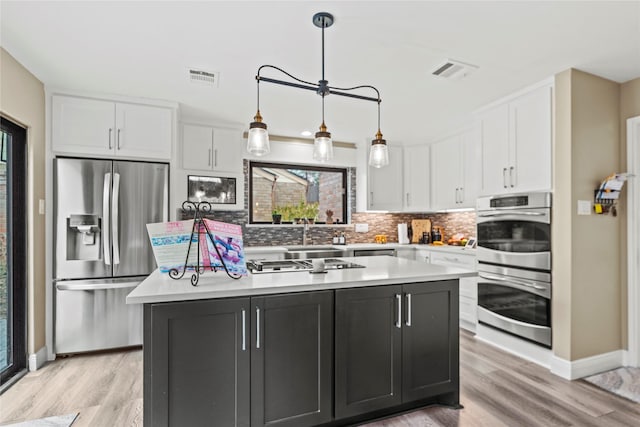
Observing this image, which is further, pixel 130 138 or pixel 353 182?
pixel 353 182

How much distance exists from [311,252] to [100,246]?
2217mm

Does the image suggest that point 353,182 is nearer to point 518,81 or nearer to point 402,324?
point 518,81

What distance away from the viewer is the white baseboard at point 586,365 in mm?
2656

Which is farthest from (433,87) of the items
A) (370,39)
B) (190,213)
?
(190,213)

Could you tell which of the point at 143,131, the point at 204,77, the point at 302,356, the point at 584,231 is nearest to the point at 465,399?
the point at 302,356

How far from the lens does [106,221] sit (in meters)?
3.14

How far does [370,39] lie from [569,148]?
1.84m

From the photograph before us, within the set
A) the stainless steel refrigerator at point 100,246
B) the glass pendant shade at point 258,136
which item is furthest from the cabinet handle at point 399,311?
the stainless steel refrigerator at point 100,246

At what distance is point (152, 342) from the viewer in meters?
1.60

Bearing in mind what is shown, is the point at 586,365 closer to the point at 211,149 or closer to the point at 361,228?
the point at 361,228

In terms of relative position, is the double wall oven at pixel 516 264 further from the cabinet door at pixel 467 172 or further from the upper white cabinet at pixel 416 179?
the upper white cabinet at pixel 416 179

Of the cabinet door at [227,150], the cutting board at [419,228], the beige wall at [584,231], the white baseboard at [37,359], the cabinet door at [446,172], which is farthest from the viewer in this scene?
the cutting board at [419,228]

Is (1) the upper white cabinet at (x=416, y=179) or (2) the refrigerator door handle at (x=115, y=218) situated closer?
(2) the refrigerator door handle at (x=115, y=218)

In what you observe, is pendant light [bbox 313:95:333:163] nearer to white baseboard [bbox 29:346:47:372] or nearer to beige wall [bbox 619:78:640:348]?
beige wall [bbox 619:78:640:348]
